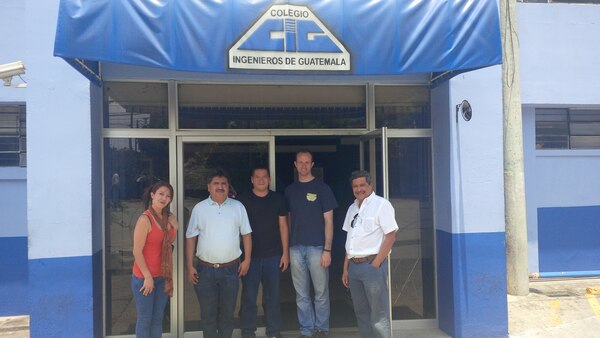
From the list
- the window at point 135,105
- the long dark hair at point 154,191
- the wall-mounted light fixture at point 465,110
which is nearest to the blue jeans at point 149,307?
the long dark hair at point 154,191

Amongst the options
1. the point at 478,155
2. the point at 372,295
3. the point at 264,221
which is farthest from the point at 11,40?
the point at 478,155

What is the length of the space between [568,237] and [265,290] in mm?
5324

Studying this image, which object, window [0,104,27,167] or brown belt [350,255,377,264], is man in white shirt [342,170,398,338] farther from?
window [0,104,27,167]

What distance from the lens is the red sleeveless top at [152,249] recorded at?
14.2 feet

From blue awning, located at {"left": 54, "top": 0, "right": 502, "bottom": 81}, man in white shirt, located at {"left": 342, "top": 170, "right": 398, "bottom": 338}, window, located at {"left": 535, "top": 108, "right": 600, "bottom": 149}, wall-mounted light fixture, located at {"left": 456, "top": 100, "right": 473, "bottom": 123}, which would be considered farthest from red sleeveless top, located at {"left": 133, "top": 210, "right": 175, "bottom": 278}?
window, located at {"left": 535, "top": 108, "right": 600, "bottom": 149}

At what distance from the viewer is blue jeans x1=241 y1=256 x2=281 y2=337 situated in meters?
5.20

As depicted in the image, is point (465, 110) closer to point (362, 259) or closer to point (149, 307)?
point (362, 259)

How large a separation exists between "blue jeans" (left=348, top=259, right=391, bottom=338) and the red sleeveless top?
5.81ft

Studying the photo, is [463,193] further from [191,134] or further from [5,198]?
[5,198]

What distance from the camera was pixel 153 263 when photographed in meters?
4.36

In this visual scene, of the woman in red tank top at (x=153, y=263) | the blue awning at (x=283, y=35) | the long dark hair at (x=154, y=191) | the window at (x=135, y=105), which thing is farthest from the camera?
the window at (x=135, y=105)

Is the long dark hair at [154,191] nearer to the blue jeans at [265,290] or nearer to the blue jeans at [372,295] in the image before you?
the blue jeans at [265,290]

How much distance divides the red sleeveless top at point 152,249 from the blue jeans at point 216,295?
2.03ft

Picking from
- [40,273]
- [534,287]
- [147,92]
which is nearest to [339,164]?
[147,92]
